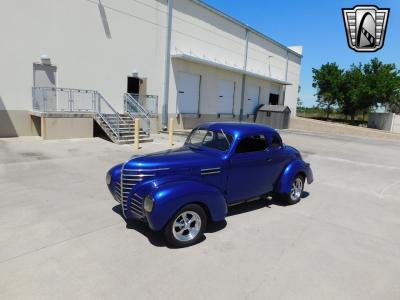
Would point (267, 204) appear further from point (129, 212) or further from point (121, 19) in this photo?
point (121, 19)

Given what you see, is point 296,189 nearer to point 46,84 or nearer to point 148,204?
point 148,204

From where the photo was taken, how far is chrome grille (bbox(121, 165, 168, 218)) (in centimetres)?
434

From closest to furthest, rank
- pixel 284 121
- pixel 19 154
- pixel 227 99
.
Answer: pixel 19 154
pixel 227 99
pixel 284 121

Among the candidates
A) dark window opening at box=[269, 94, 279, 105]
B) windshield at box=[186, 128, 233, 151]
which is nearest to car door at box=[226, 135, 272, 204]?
windshield at box=[186, 128, 233, 151]

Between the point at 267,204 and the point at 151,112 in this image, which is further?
the point at 151,112

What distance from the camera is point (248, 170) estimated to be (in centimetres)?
539

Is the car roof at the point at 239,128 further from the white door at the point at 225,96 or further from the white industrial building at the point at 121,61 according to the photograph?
the white door at the point at 225,96

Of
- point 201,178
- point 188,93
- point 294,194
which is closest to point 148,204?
point 201,178

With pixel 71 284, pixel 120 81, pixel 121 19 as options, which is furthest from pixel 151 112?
pixel 71 284

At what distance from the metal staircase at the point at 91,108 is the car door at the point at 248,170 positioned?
28.9ft

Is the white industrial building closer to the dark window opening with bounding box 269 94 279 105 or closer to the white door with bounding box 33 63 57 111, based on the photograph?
the white door with bounding box 33 63 57 111

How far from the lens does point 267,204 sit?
638 centimetres

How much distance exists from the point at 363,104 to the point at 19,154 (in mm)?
38287

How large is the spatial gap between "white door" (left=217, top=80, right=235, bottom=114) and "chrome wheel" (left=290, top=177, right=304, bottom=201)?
18.2 m
